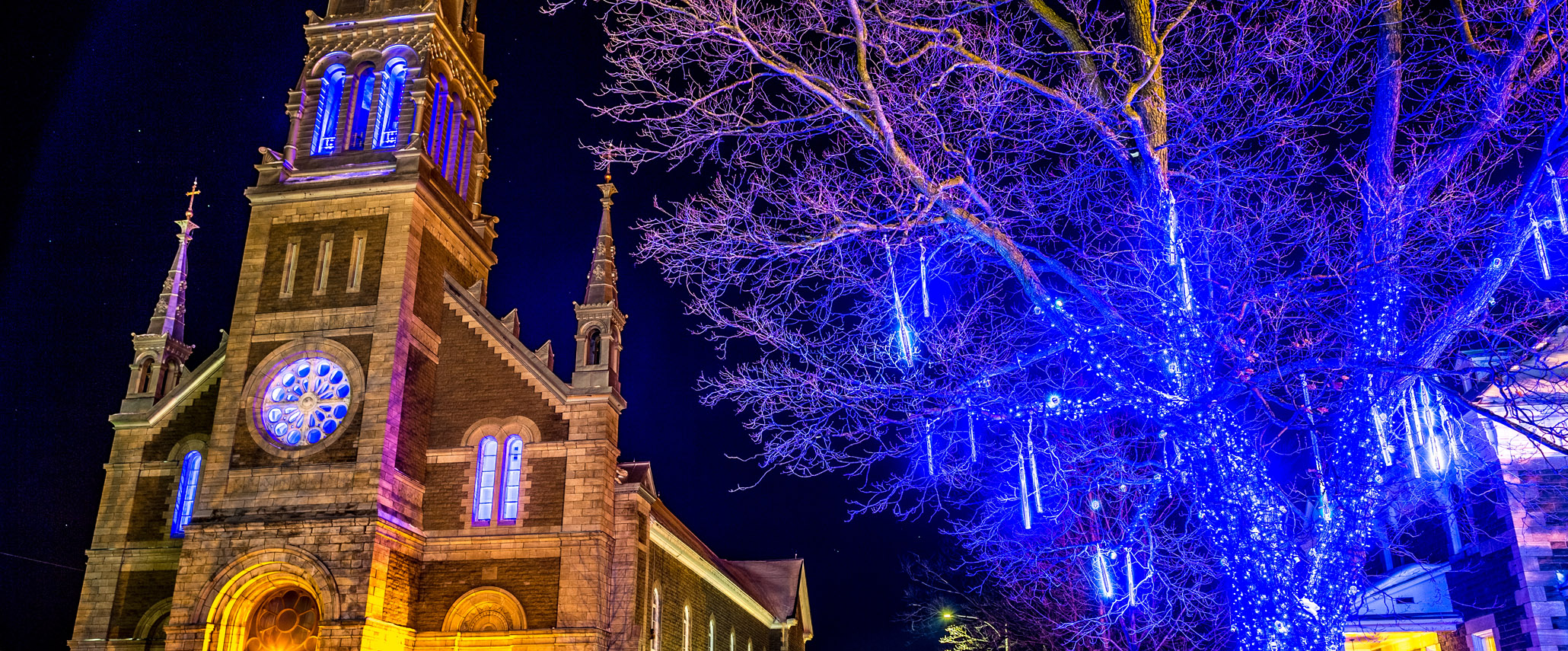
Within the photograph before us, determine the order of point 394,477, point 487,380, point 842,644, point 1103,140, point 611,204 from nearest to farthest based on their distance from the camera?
point 1103,140, point 394,477, point 487,380, point 611,204, point 842,644

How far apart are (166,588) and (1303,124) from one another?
25.0 meters

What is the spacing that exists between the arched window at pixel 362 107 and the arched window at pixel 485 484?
26.2ft

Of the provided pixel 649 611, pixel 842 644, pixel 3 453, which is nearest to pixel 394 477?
pixel 649 611

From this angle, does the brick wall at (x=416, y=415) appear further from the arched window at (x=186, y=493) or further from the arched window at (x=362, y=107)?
the arched window at (x=362, y=107)

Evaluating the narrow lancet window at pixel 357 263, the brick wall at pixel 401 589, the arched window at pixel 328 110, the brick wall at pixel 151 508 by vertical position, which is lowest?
the brick wall at pixel 401 589

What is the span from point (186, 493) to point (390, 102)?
10.5 meters

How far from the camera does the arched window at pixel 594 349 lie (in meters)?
25.7

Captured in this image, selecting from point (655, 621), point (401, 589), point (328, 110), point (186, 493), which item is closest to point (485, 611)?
point (401, 589)

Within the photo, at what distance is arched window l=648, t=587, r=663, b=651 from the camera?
29.2m

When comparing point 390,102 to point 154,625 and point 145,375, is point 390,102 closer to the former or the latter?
point 145,375

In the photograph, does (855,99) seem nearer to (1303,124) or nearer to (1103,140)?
(1103,140)

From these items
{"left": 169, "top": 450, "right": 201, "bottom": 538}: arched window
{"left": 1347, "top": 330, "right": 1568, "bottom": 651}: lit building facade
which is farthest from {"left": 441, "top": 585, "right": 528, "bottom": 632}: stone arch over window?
{"left": 1347, "top": 330, "right": 1568, "bottom": 651}: lit building facade

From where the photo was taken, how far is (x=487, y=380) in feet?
84.9

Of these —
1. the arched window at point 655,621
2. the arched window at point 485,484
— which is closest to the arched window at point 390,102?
the arched window at point 485,484
